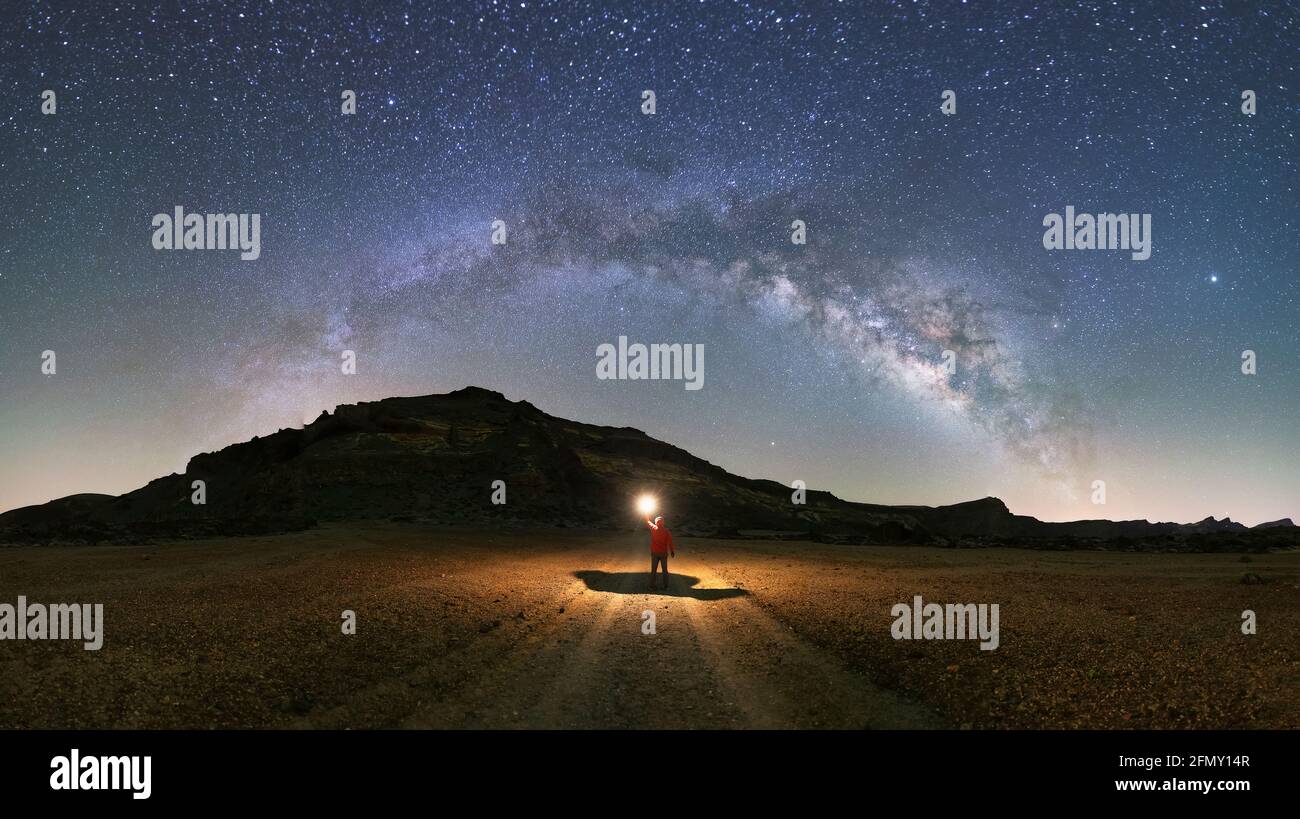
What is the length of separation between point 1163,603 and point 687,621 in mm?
13702

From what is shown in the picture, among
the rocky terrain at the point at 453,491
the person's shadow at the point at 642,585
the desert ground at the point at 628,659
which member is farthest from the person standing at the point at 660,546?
the rocky terrain at the point at 453,491

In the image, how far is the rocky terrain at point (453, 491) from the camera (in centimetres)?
5991

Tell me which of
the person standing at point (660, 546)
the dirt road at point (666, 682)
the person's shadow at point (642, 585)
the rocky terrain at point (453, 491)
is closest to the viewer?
the dirt road at point (666, 682)

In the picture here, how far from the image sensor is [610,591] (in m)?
19.7

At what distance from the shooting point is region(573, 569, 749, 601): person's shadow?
1906 cm

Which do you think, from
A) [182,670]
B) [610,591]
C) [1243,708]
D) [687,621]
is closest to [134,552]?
[610,591]

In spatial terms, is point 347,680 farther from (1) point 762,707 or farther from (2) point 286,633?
(1) point 762,707

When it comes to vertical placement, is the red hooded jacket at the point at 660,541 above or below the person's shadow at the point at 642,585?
above

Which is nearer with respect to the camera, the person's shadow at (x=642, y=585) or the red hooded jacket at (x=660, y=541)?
the person's shadow at (x=642, y=585)

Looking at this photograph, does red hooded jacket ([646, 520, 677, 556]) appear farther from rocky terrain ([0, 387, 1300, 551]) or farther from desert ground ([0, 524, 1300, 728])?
rocky terrain ([0, 387, 1300, 551])

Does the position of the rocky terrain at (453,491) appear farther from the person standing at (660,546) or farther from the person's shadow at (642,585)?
the person standing at (660,546)

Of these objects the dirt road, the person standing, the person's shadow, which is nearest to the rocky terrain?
the person's shadow

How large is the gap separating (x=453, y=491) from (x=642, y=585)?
55.6m

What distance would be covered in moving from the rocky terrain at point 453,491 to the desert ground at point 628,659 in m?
35.8
